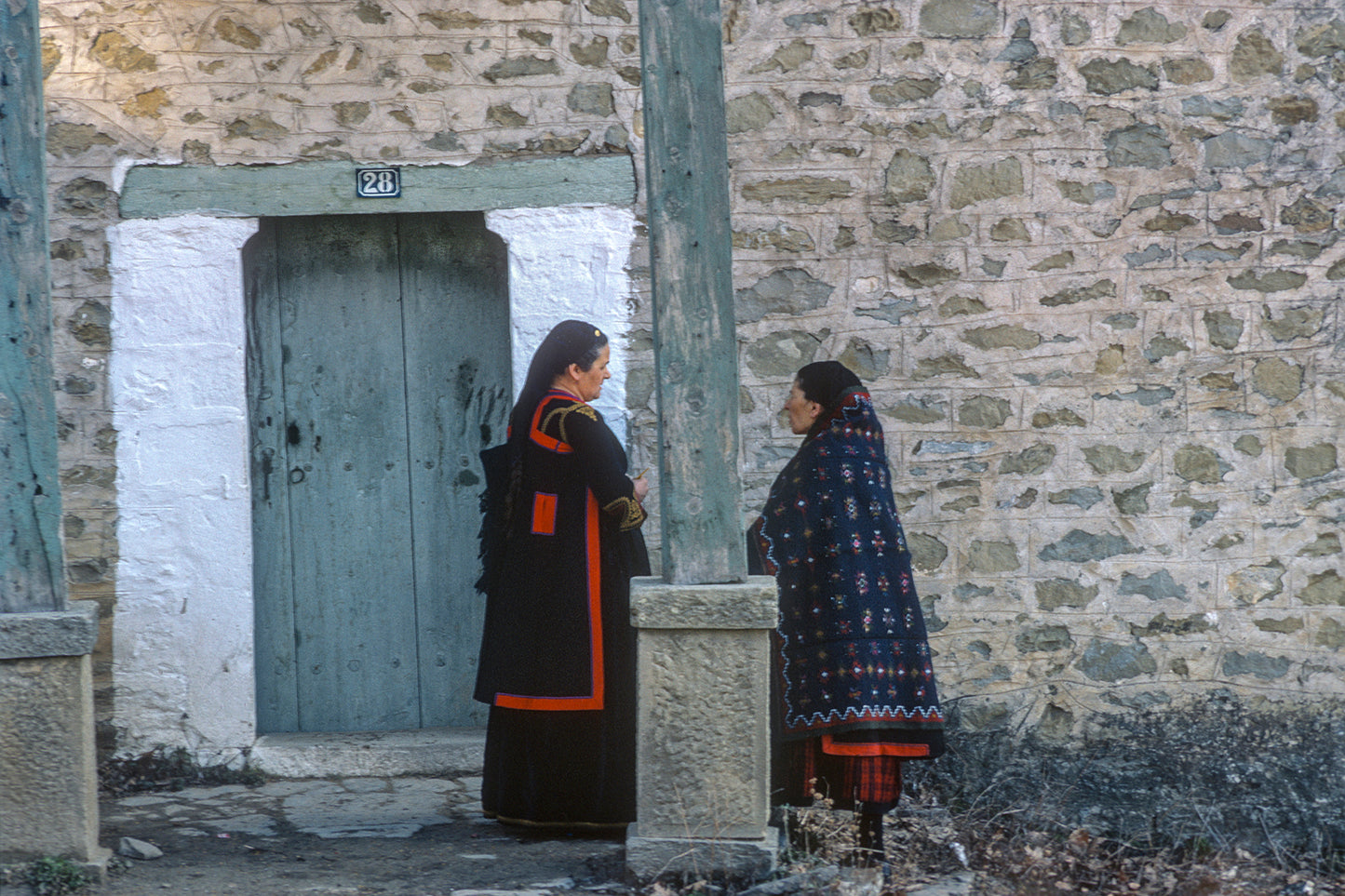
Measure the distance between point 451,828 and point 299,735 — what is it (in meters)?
1.10

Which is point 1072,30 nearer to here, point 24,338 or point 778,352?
point 778,352

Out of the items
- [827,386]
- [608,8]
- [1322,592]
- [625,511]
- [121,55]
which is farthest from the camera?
[1322,592]

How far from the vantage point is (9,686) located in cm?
312

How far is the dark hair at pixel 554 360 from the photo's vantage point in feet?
12.4

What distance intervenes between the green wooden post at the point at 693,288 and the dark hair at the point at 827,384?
0.47m

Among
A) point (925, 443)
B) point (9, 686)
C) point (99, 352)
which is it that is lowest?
point (9, 686)

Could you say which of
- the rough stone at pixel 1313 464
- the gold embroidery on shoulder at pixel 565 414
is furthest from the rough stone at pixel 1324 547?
the gold embroidery on shoulder at pixel 565 414

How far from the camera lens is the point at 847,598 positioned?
3.48m

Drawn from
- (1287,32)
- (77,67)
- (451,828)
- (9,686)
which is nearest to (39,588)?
(9,686)

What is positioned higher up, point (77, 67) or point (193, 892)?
point (77, 67)

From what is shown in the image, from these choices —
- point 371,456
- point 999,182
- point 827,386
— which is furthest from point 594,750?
point 999,182

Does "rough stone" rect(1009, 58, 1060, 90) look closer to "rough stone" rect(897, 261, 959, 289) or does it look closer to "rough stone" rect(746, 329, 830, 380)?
"rough stone" rect(897, 261, 959, 289)

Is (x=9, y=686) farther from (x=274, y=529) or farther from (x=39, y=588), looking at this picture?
(x=274, y=529)

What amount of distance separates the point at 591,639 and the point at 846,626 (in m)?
0.80
